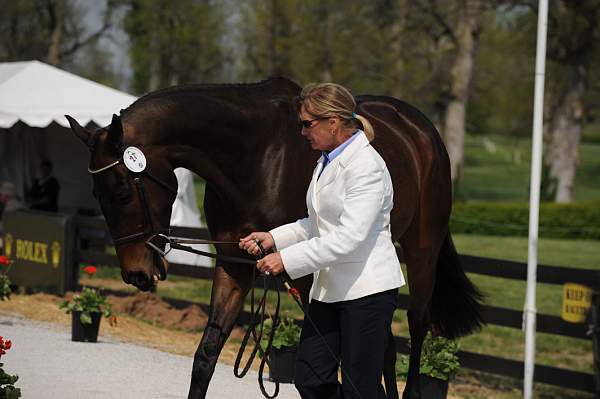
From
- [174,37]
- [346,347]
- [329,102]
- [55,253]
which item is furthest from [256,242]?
[174,37]

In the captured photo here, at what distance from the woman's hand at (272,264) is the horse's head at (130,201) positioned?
85 centimetres

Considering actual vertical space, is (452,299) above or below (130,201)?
below

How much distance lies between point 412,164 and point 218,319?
1.86 metres

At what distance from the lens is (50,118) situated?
12766mm

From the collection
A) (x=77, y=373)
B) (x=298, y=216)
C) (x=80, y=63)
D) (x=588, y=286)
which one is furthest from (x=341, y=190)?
(x=80, y=63)

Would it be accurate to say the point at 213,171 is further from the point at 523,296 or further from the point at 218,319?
the point at 523,296

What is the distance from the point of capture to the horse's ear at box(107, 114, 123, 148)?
178 inches

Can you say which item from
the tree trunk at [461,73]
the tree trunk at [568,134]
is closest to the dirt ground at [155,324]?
the tree trunk at [461,73]

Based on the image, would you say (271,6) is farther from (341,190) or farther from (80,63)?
(341,190)

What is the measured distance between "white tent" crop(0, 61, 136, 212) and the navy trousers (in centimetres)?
903

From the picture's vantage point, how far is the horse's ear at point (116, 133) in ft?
14.9

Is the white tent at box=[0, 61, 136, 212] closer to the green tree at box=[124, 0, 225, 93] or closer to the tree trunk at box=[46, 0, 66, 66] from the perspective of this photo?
the tree trunk at box=[46, 0, 66, 66]

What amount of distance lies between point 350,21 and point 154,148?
3356 cm

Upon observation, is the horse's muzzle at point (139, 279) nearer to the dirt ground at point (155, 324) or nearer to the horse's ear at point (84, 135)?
the horse's ear at point (84, 135)
